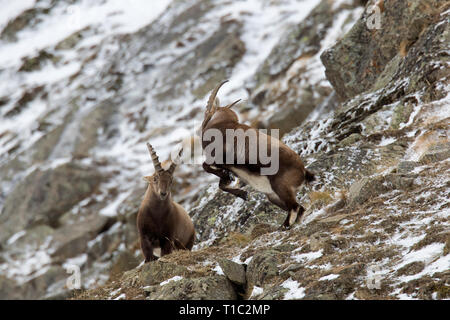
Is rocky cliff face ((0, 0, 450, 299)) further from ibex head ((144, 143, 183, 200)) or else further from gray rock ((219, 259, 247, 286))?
ibex head ((144, 143, 183, 200))

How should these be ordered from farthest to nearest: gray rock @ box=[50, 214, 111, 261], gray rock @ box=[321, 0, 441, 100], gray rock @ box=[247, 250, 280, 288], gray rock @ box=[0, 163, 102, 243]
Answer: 1. gray rock @ box=[0, 163, 102, 243]
2. gray rock @ box=[50, 214, 111, 261]
3. gray rock @ box=[321, 0, 441, 100]
4. gray rock @ box=[247, 250, 280, 288]

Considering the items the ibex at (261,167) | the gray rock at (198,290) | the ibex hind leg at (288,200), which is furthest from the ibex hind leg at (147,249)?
the gray rock at (198,290)

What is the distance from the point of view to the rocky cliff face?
260 inches

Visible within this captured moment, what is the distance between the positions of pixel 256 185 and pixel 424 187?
268 cm

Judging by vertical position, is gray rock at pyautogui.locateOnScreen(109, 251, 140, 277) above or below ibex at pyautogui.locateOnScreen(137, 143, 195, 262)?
below

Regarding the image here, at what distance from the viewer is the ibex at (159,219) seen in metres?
10.3

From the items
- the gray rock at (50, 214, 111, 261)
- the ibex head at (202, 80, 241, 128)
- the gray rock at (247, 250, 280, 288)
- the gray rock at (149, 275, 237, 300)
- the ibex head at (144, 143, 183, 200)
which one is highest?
the ibex head at (202, 80, 241, 128)

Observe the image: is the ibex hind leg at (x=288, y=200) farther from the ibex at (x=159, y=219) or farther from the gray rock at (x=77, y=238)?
the gray rock at (x=77, y=238)

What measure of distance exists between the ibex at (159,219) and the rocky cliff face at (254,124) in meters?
0.61

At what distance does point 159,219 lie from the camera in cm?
1050

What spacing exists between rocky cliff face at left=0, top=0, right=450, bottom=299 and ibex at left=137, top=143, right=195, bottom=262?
2.00ft

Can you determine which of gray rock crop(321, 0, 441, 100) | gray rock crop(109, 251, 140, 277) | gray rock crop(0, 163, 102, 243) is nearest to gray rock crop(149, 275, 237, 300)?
gray rock crop(321, 0, 441, 100)

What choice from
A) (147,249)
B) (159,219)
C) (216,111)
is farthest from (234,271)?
(159,219)

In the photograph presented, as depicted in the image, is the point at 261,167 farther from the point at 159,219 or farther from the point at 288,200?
the point at 159,219
